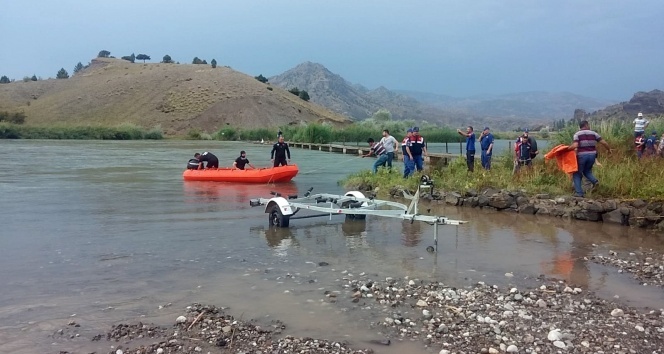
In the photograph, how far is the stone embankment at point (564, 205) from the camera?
11.1 meters

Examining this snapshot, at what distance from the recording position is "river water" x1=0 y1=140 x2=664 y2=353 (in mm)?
5984

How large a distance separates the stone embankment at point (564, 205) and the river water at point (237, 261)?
385 millimetres

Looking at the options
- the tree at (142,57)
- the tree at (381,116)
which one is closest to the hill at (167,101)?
the tree at (381,116)

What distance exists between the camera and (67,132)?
232 ft

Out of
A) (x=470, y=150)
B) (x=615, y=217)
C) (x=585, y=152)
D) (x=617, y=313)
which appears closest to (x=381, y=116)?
(x=470, y=150)

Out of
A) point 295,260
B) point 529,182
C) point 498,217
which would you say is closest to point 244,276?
point 295,260

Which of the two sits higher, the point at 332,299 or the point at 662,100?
the point at 662,100

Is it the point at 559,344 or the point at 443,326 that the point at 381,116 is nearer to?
the point at 443,326

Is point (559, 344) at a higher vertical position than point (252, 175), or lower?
lower

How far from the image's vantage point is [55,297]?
6.64 metres

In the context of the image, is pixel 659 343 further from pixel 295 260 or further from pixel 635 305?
pixel 295 260

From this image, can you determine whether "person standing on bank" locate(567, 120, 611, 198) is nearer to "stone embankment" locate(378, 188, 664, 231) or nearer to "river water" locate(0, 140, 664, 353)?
"stone embankment" locate(378, 188, 664, 231)

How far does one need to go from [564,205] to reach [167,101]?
294 ft

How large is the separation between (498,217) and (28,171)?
821 inches
